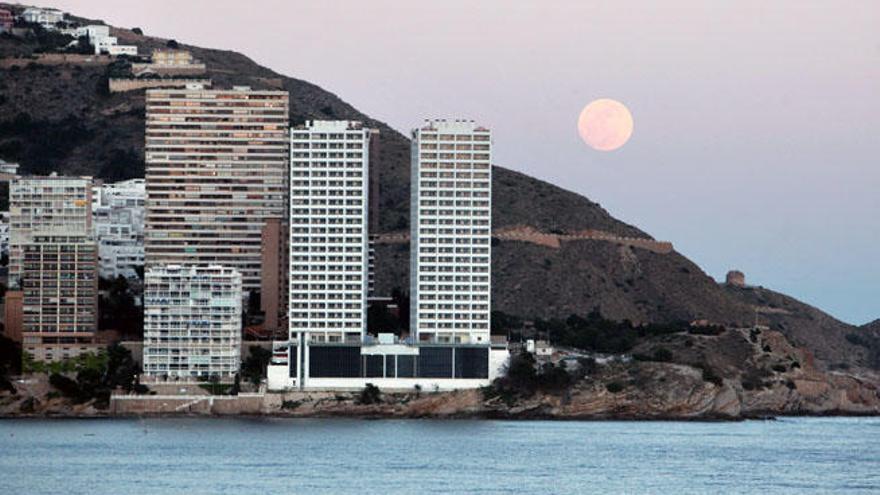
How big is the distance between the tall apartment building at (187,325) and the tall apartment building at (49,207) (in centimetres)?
1054

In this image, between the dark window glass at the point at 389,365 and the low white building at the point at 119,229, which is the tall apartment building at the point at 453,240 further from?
the low white building at the point at 119,229

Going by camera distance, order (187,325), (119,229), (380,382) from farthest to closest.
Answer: (119,229) < (380,382) < (187,325)

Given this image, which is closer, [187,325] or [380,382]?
[187,325]

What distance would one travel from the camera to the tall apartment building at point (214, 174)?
562 ft

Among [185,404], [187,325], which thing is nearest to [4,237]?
[187,325]

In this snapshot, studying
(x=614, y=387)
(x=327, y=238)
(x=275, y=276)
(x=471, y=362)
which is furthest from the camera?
(x=275, y=276)

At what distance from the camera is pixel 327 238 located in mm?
149500

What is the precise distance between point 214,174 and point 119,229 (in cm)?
1124

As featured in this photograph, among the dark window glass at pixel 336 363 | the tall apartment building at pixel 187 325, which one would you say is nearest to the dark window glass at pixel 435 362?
the dark window glass at pixel 336 363

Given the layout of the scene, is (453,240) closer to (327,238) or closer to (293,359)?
(327,238)

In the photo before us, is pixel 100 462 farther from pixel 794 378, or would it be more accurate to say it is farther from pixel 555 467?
pixel 794 378

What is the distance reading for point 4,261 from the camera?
18062 cm

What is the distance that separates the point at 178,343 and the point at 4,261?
3806cm

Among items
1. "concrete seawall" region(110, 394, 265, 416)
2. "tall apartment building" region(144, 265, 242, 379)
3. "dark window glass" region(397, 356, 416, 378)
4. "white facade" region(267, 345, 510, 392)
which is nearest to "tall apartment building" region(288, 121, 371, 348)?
"white facade" region(267, 345, 510, 392)
